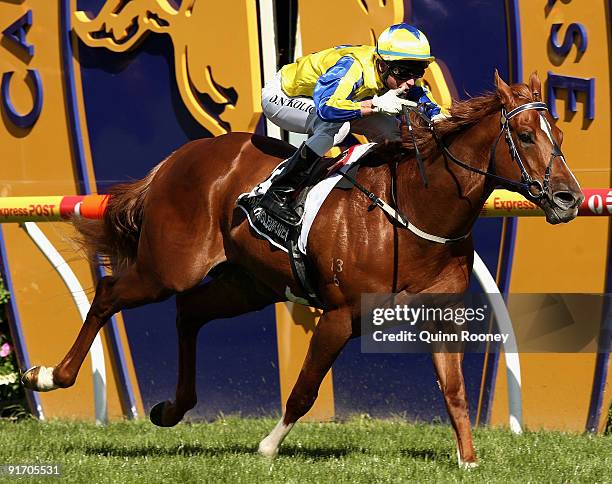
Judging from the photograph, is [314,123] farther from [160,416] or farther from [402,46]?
[160,416]

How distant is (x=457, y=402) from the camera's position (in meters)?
4.83

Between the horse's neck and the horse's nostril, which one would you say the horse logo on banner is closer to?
the horse's neck

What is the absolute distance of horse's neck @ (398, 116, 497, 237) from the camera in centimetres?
467

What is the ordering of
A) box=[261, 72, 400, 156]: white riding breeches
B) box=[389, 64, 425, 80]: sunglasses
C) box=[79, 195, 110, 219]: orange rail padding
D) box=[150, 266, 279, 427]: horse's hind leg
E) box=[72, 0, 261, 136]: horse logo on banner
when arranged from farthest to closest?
box=[72, 0, 261, 136]: horse logo on banner
box=[79, 195, 110, 219]: orange rail padding
box=[150, 266, 279, 427]: horse's hind leg
box=[261, 72, 400, 156]: white riding breeches
box=[389, 64, 425, 80]: sunglasses

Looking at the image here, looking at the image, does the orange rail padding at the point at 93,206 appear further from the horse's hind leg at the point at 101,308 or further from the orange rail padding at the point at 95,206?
the horse's hind leg at the point at 101,308

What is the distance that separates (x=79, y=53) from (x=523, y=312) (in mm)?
3191

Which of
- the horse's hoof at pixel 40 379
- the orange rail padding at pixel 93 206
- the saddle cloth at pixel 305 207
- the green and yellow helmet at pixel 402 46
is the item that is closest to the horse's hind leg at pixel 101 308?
the horse's hoof at pixel 40 379

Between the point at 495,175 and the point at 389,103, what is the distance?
1.83 ft

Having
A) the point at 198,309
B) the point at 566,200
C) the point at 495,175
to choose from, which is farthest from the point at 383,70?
the point at 198,309

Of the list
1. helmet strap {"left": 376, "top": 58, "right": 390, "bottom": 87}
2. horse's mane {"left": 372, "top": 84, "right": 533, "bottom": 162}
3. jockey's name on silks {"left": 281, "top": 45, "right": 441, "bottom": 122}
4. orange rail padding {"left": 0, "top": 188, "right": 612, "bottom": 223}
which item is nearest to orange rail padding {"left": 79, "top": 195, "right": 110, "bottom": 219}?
orange rail padding {"left": 0, "top": 188, "right": 612, "bottom": 223}

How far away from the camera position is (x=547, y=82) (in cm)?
604

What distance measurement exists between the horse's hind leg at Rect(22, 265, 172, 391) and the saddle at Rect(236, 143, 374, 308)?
723 mm

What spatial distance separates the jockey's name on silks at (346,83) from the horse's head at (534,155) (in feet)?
1.82

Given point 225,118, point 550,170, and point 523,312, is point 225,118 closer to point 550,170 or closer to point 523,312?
point 523,312
